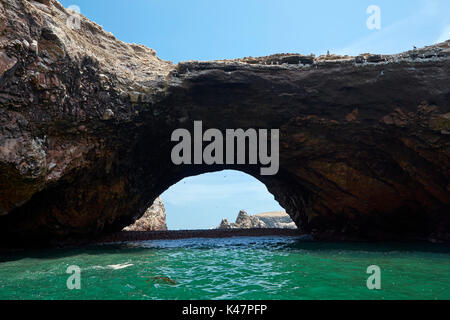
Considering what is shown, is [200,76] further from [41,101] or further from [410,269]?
[410,269]

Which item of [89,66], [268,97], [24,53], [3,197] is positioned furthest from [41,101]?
[268,97]

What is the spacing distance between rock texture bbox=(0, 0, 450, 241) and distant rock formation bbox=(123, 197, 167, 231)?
14.8m

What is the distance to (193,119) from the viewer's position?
62.7 ft

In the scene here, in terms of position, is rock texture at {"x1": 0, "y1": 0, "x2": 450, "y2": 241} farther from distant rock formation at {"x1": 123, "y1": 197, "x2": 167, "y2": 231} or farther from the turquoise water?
distant rock formation at {"x1": 123, "y1": 197, "x2": 167, "y2": 231}

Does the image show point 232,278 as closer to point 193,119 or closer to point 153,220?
point 193,119

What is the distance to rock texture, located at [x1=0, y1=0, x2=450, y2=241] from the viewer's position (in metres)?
12.9

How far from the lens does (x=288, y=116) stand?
18922mm

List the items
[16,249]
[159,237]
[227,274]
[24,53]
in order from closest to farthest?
[227,274]
[24,53]
[16,249]
[159,237]

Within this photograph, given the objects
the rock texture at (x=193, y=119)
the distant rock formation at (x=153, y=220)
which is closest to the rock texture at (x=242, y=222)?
the distant rock formation at (x=153, y=220)

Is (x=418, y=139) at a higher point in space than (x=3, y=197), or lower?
higher

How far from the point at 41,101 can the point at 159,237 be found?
16277 mm

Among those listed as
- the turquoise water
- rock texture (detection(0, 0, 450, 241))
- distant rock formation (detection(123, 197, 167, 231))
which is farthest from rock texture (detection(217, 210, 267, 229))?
the turquoise water

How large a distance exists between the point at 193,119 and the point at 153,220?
78.7ft

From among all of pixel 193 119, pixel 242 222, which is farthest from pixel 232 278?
pixel 242 222
